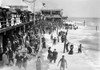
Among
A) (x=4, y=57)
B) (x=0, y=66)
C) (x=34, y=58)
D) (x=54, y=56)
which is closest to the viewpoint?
(x=4, y=57)

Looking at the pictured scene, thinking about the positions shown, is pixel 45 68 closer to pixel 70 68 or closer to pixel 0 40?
pixel 70 68

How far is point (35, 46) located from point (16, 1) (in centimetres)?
2438

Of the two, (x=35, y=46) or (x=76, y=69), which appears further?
(x=35, y=46)

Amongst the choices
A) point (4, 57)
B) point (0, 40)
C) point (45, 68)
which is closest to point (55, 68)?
point (45, 68)

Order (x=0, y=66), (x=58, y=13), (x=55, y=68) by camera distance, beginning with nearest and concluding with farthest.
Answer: (x=0, y=66)
(x=55, y=68)
(x=58, y=13)

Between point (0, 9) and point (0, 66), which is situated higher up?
point (0, 9)

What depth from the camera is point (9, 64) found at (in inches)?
514

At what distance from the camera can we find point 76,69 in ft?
46.4

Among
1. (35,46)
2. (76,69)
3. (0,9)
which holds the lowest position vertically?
(76,69)

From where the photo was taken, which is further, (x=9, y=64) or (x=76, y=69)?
(x=76, y=69)

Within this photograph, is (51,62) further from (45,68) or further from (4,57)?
(4,57)

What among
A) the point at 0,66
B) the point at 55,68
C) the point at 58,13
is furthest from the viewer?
the point at 58,13

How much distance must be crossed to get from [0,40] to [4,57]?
5517 millimetres

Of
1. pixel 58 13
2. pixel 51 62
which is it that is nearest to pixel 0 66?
pixel 51 62
